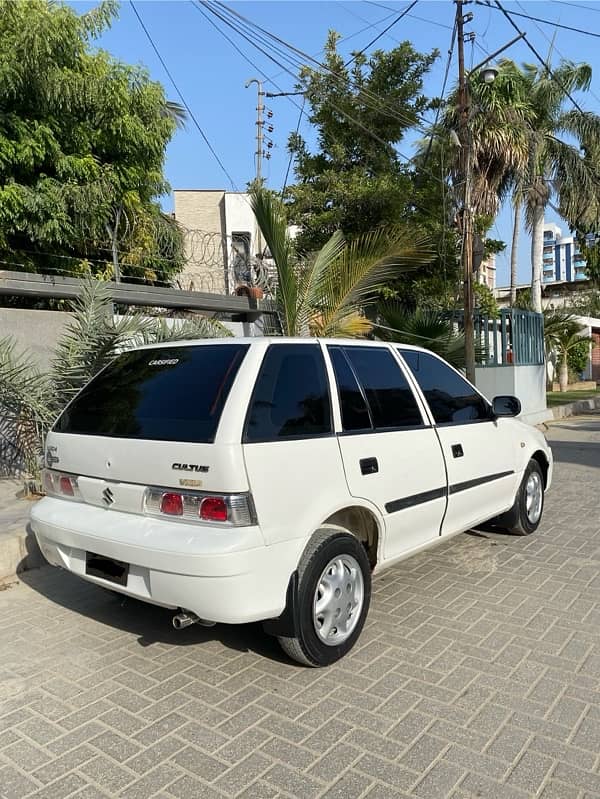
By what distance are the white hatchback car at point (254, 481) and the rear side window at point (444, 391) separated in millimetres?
98

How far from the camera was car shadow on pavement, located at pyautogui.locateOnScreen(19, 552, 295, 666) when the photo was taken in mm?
3646

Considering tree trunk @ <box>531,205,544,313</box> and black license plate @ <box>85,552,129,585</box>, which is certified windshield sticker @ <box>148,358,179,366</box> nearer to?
black license plate @ <box>85,552,129,585</box>

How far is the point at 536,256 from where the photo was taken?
2309 centimetres

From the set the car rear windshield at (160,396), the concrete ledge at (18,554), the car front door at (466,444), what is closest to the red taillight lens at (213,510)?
the car rear windshield at (160,396)

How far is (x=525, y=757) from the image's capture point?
2.60 metres

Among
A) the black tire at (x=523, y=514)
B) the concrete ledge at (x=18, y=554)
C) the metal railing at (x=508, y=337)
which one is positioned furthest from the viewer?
the metal railing at (x=508, y=337)

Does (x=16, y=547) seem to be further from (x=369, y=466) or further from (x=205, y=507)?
(x=369, y=466)

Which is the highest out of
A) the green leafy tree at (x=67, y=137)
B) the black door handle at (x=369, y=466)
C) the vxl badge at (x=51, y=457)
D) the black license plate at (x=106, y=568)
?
the green leafy tree at (x=67, y=137)

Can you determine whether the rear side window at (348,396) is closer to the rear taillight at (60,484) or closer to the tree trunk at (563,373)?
the rear taillight at (60,484)

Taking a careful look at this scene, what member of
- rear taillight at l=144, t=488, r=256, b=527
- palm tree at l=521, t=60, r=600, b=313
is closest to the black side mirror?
rear taillight at l=144, t=488, r=256, b=527

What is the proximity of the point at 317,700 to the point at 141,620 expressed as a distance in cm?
142

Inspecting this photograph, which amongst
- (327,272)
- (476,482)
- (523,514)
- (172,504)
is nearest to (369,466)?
(172,504)

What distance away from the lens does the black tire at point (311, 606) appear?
313 centimetres

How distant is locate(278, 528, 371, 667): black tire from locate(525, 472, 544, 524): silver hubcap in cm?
258
